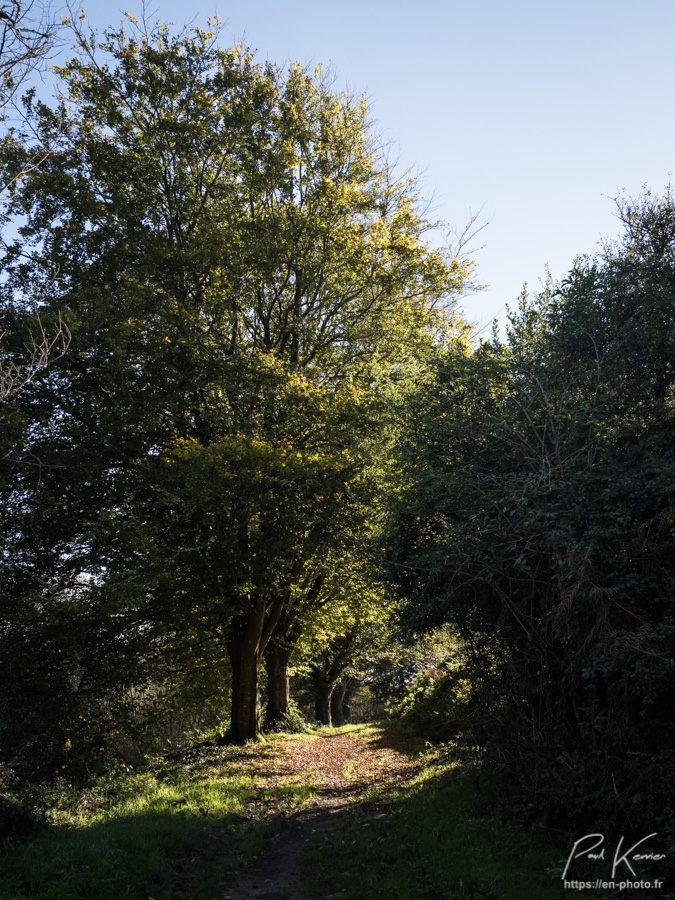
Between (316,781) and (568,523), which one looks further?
(316,781)

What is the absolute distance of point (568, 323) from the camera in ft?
32.6

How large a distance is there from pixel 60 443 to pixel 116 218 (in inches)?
269

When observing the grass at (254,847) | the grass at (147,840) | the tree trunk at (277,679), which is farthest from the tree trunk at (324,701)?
the grass at (254,847)

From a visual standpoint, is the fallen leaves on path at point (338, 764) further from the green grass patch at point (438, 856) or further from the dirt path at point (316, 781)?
the green grass patch at point (438, 856)

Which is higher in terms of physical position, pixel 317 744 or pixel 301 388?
pixel 301 388

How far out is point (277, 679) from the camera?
74.4 feet

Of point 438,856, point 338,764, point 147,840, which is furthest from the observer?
point 338,764

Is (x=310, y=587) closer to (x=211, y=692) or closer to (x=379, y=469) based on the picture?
(x=211, y=692)

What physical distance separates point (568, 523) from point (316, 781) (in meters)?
9.73

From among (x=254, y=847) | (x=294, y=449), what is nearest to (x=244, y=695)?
(x=294, y=449)

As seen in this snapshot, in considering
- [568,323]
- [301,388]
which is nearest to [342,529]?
[301,388]

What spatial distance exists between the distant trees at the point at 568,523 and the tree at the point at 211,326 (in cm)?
426

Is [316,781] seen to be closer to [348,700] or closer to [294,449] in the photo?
[294,449]

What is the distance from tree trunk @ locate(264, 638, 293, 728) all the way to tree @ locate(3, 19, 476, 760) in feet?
13.9
